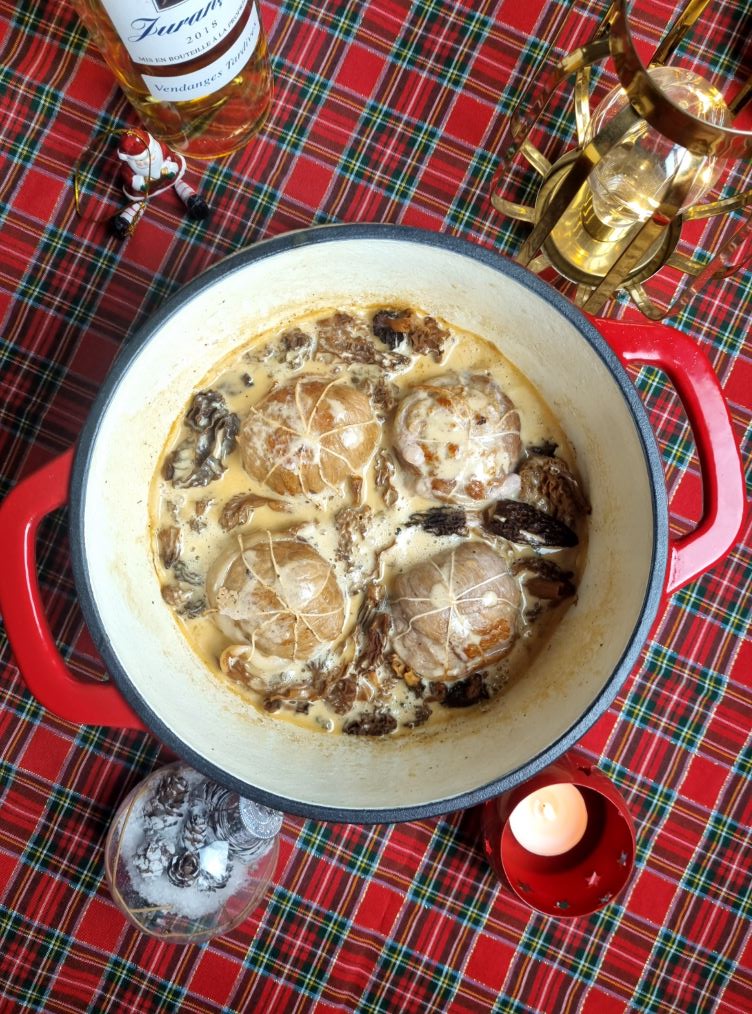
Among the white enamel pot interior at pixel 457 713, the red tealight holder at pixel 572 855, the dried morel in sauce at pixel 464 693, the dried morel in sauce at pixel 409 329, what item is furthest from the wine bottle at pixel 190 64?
the red tealight holder at pixel 572 855

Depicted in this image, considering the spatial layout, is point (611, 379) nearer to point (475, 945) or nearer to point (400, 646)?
point (400, 646)

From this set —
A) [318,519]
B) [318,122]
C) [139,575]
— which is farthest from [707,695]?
[318,122]

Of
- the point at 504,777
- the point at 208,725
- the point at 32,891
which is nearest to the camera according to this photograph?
the point at 504,777

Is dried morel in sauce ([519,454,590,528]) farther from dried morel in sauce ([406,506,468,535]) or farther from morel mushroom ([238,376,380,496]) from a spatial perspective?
morel mushroom ([238,376,380,496])

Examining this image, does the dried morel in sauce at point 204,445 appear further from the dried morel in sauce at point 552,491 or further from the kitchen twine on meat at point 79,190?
the dried morel in sauce at point 552,491

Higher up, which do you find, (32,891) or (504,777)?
(504,777)

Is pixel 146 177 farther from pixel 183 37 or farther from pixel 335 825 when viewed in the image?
pixel 335 825
